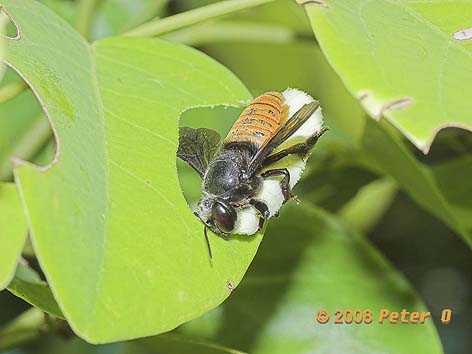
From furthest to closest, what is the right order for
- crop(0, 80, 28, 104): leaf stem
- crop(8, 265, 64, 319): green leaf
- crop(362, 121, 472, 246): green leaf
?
1. crop(362, 121, 472, 246): green leaf
2. crop(0, 80, 28, 104): leaf stem
3. crop(8, 265, 64, 319): green leaf

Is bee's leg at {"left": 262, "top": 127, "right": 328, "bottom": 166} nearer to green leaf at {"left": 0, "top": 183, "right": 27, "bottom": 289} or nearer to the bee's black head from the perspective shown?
the bee's black head

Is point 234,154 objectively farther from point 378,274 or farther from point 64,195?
point 378,274

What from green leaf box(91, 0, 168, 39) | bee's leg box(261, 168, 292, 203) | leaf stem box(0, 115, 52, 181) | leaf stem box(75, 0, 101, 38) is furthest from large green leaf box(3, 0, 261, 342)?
green leaf box(91, 0, 168, 39)

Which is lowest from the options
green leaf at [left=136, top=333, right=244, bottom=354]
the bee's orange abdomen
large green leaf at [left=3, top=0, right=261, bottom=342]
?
green leaf at [left=136, top=333, right=244, bottom=354]

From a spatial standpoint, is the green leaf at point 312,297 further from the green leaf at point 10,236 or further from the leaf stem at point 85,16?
the green leaf at point 10,236

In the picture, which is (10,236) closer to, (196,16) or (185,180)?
(196,16)

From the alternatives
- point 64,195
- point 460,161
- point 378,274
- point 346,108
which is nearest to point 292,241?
point 378,274
